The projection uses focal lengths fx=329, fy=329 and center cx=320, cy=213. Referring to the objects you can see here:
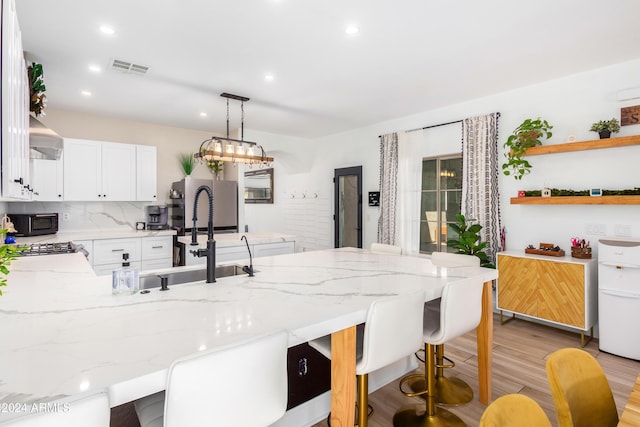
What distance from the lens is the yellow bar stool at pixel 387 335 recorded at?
145cm

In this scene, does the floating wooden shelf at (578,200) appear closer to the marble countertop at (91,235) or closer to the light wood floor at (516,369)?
the light wood floor at (516,369)

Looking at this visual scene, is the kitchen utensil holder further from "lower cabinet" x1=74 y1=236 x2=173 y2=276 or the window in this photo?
"lower cabinet" x1=74 y1=236 x2=173 y2=276

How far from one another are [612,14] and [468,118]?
6.31 ft

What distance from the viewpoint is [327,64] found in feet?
10.2

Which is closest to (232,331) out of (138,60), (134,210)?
(138,60)

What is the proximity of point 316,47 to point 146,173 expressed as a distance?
3.46 metres

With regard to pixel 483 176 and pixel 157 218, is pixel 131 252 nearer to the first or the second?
pixel 157 218

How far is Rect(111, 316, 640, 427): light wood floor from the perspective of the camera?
83.7 inches

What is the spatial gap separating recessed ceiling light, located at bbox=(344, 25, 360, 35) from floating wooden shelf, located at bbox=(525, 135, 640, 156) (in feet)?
7.83

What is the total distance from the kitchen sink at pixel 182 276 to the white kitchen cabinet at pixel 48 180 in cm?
318

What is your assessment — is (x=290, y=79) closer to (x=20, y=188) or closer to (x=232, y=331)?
(x=20, y=188)

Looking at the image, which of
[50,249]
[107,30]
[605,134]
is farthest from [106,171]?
[605,134]

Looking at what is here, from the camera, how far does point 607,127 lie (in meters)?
3.15

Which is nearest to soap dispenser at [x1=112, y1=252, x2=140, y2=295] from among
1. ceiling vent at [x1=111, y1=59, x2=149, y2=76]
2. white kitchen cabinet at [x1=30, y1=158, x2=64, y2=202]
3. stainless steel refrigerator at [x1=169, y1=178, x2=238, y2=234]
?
ceiling vent at [x1=111, y1=59, x2=149, y2=76]
